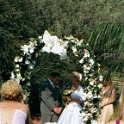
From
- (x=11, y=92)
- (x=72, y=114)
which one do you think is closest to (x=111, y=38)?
(x=72, y=114)

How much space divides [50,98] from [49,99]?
37 millimetres

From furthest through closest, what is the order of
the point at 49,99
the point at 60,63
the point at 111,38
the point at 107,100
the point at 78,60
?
the point at 60,63
the point at 111,38
the point at 49,99
the point at 78,60
the point at 107,100

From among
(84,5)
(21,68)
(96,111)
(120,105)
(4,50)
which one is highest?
(84,5)

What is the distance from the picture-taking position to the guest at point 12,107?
4484 millimetres

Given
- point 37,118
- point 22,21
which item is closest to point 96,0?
point 22,21

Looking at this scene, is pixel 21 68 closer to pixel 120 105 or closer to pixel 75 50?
pixel 75 50

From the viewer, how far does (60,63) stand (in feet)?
54.5

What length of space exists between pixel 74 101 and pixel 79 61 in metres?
0.92

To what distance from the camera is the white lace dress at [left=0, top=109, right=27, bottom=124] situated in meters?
4.47

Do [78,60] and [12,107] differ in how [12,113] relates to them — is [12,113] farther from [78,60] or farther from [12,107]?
[78,60]

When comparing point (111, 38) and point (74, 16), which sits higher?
point (74, 16)

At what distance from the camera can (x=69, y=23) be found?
2023 centimetres

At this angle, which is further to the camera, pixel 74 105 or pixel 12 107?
pixel 74 105

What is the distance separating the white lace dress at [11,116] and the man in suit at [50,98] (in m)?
4.23
